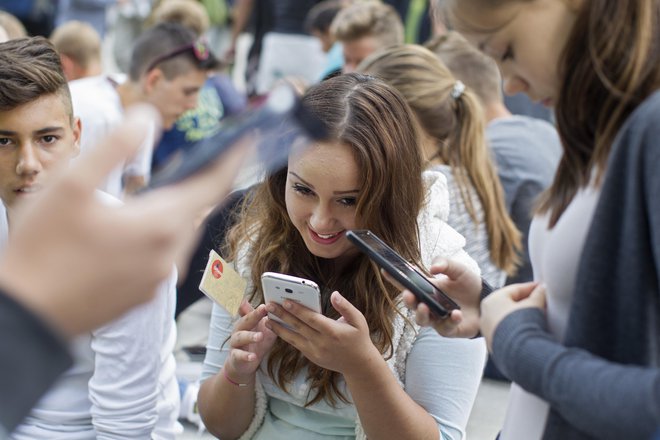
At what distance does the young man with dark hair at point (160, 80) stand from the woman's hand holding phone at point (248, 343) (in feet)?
8.24

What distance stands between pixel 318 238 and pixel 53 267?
128 cm

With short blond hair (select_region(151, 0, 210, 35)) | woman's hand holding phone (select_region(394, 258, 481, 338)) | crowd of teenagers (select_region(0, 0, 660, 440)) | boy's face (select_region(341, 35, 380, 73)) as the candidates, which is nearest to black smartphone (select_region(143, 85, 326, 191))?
crowd of teenagers (select_region(0, 0, 660, 440))

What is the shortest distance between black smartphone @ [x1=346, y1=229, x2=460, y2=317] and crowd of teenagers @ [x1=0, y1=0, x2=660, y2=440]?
0.07 feet

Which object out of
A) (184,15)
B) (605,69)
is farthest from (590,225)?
(184,15)

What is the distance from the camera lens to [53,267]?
0.76 meters

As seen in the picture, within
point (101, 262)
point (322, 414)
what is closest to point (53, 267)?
point (101, 262)

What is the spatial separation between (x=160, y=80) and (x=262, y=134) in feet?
13.1

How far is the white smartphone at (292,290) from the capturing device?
1793mm

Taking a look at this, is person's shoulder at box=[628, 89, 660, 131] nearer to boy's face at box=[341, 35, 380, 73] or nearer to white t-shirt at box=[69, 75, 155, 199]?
white t-shirt at box=[69, 75, 155, 199]

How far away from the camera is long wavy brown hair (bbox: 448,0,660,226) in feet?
3.71

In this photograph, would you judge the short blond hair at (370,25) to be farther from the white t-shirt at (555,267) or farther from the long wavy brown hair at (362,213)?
the white t-shirt at (555,267)

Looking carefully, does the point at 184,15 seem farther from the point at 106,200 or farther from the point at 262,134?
the point at 262,134

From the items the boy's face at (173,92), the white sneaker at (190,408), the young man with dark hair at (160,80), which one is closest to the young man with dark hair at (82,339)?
the white sneaker at (190,408)

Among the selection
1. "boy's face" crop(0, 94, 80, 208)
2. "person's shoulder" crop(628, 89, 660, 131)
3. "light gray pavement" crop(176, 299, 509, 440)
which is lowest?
"light gray pavement" crop(176, 299, 509, 440)
